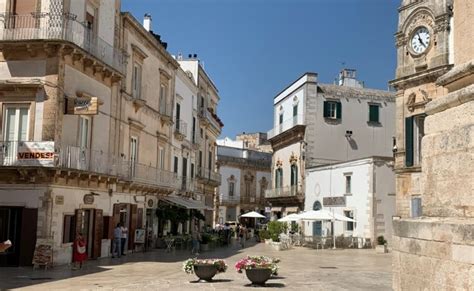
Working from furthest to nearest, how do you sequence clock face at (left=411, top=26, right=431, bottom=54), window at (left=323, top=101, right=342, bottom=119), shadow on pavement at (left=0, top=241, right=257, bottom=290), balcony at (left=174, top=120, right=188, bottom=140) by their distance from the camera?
window at (left=323, top=101, right=342, bottom=119)
balcony at (left=174, top=120, right=188, bottom=140)
clock face at (left=411, top=26, right=431, bottom=54)
shadow on pavement at (left=0, top=241, right=257, bottom=290)

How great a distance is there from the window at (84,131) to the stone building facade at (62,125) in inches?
1.5

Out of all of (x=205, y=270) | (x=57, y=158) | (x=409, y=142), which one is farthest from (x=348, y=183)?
(x=205, y=270)

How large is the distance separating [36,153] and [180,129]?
17008mm

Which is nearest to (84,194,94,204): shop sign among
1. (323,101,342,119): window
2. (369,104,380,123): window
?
Answer: (323,101,342,119): window

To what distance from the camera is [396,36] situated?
29.9 m

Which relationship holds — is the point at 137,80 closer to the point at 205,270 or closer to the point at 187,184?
the point at 187,184

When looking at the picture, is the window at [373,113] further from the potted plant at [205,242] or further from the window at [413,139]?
the potted plant at [205,242]

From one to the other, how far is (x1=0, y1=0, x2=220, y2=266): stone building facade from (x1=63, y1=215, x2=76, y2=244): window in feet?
0.22

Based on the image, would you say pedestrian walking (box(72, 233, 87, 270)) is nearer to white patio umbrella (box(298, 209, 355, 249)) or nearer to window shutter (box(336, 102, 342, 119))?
white patio umbrella (box(298, 209, 355, 249))

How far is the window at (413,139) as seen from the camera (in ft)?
90.5

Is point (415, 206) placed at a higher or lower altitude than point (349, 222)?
higher

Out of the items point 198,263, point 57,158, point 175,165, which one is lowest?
point 198,263

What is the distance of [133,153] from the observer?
89.7ft

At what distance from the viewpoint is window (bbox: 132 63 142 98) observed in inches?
1072
